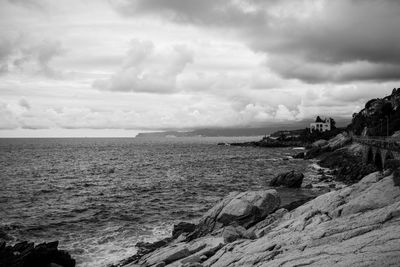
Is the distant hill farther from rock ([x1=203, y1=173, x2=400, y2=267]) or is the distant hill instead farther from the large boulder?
rock ([x1=203, y1=173, x2=400, y2=267])

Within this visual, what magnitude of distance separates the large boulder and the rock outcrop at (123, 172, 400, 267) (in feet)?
10.2

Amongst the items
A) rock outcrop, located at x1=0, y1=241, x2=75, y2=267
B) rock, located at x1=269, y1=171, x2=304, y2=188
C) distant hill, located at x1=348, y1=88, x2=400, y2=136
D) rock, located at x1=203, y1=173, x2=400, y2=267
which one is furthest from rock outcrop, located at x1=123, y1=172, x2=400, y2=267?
distant hill, located at x1=348, y1=88, x2=400, y2=136

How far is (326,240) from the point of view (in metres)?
12.2

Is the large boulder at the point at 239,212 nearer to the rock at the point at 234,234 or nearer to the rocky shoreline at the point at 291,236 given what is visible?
the rocky shoreline at the point at 291,236

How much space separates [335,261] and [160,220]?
25300 mm

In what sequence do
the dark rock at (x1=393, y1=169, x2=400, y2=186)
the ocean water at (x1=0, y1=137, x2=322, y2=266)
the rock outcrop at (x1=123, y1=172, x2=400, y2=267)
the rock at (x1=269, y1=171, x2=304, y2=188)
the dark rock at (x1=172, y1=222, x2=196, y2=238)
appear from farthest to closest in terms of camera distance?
the rock at (x1=269, y1=171, x2=304, y2=188) < the ocean water at (x1=0, y1=137, x2=322, y2=266) < the dark rock at (x1=172, y1=222, x2=196, y2=238) < the dark rock at (x1=393, y1=169, x2=400, y2=186) < the rock outcrop at (x1=123, y1=172, x2=400, y2=267)

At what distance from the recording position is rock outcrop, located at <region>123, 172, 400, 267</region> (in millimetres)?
10000

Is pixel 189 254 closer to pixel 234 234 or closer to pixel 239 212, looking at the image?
pixel 234 234

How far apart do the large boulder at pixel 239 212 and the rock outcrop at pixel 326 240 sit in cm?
310

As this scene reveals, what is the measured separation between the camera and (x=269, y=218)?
22250 millimetres

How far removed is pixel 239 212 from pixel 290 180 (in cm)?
2680

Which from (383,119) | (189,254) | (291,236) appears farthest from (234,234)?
(383,119)

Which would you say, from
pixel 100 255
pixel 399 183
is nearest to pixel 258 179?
pixel 100 255

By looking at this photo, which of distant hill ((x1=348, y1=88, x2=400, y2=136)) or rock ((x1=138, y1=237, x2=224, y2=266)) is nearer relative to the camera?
rock ((x1=138, y1=237, x2=224, y2=266))
